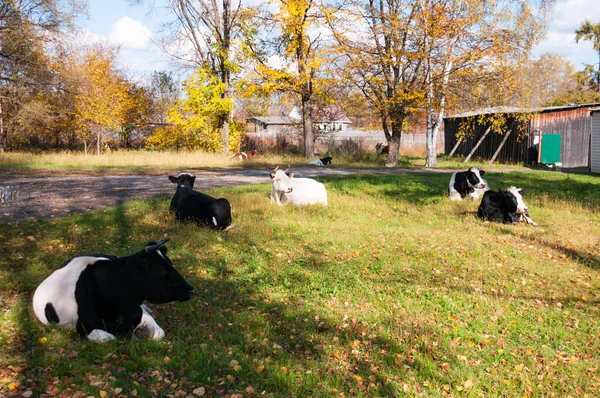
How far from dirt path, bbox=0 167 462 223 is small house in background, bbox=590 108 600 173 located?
56.1 feet

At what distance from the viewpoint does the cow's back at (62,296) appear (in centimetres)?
582

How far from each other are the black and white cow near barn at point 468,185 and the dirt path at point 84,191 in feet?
26.3

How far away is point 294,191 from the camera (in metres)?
15.7

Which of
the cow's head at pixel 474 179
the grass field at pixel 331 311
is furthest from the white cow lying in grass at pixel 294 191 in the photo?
the cow's head at pixel 474 179

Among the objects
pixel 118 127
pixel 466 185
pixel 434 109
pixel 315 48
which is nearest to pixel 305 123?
pixel 315 48

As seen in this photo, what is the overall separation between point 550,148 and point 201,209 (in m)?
28.6

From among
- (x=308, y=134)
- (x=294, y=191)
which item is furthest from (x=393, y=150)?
(x=294, y=191)

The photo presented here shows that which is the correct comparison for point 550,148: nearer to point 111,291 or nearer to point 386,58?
point 386,58

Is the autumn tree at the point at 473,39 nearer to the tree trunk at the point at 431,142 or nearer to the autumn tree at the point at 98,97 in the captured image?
the tree trunk at the point at 431,142

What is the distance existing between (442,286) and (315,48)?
2703 centimetres

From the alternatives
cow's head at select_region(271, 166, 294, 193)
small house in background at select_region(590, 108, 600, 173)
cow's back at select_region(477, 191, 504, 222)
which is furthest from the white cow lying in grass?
small house in background at select_region(590, 108, 600, 173)

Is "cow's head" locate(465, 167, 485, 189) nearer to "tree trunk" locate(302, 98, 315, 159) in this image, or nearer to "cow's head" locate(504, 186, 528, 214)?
"cow's head" locate(504, 186, 528, 214)

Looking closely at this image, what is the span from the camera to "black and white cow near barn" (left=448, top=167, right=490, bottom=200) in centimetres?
1719

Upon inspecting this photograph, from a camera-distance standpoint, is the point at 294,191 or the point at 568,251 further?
the point at 294,191
